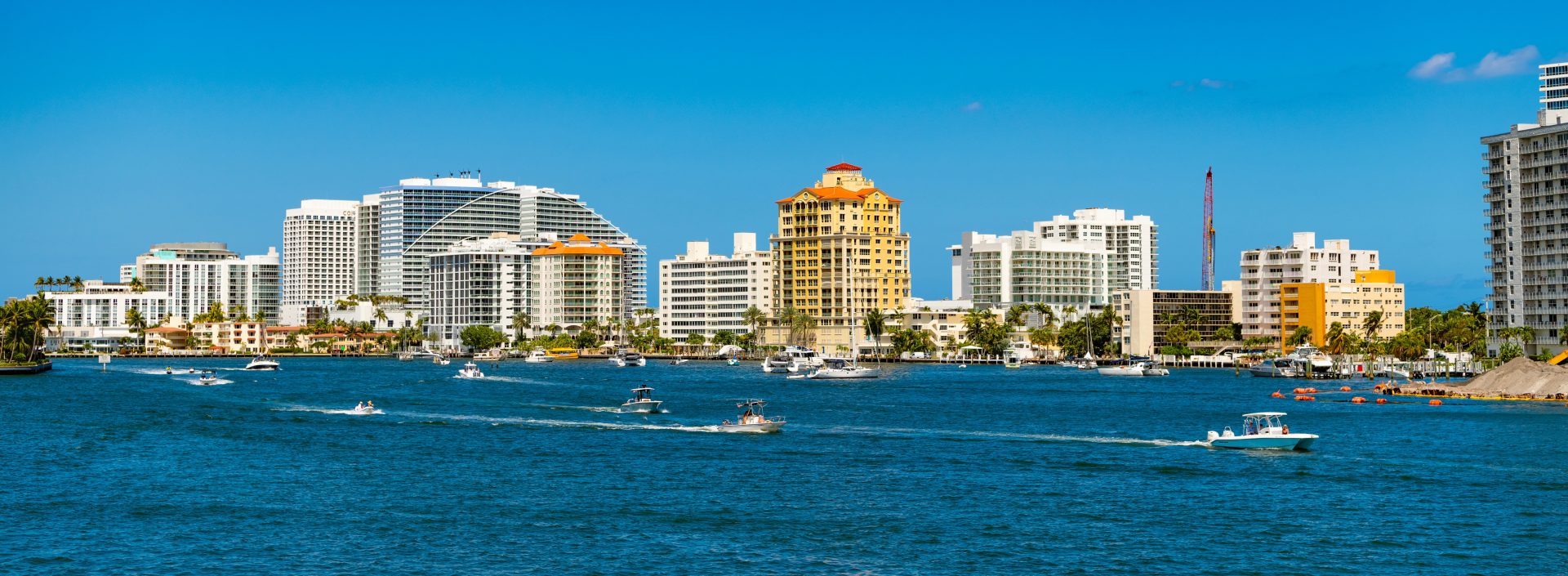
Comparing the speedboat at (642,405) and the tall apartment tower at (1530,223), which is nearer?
the speedboat at (642,405)

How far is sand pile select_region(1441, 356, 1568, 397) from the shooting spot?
12294 cm

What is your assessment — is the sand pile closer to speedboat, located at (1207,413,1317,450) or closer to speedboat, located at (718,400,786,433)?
speedboat, located at (1207,413,1317,450)

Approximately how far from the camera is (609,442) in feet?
276

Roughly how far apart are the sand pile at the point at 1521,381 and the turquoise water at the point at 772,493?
14.0m

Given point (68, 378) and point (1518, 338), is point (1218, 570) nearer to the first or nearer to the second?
point (1518, 338)

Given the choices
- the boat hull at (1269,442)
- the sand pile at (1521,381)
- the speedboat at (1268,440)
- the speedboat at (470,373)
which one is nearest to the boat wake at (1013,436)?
the speedboat at (1268,440)

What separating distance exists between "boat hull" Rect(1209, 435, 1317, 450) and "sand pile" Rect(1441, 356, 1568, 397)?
54315mm

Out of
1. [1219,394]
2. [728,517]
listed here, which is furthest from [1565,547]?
[1219,394]

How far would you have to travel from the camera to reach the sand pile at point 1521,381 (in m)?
123

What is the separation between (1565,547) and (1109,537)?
14.1 m

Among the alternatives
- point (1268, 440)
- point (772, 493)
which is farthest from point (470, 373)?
point (772, 493)

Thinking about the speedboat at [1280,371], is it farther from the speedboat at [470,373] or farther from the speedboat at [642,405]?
the speedboat at [642,405]

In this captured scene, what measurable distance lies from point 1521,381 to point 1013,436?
60982mm

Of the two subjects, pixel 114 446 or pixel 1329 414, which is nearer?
pixel 114 446
